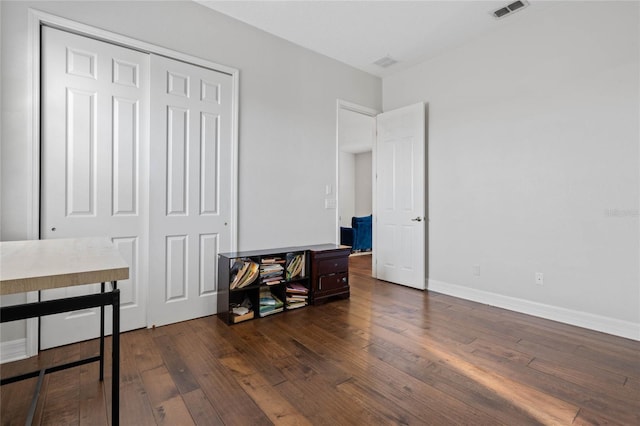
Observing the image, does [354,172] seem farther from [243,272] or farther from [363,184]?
[243,272]

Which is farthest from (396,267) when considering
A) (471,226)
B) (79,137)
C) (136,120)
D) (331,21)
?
(79,137)

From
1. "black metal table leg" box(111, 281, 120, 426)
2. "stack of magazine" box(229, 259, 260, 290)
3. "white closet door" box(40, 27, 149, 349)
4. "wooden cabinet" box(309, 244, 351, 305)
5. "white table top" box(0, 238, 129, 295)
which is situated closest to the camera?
"white table top" box(0, 238, 129, 295)

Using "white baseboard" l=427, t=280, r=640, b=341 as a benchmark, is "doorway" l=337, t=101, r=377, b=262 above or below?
above

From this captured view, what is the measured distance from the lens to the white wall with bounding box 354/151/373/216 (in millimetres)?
8453

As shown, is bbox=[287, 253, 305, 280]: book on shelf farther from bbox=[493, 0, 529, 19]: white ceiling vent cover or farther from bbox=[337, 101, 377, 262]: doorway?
bbox=[337, 101, 377, 262]: doorway

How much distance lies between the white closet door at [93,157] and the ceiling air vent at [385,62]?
2.70 metres

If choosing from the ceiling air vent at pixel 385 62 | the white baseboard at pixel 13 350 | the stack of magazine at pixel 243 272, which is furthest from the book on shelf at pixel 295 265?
the ceiling air vent at pixel 385 62

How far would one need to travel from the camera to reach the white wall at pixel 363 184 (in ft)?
27.7

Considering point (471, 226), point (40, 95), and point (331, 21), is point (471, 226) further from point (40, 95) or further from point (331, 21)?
point (40, 95)

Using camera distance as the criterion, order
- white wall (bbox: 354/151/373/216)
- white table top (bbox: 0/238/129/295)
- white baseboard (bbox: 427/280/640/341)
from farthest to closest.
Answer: white wall (bbox: 354/151/373/216)
white baseboard (bbox: 427/280/640/341)
white table top (bbox: 0/238/129/295)

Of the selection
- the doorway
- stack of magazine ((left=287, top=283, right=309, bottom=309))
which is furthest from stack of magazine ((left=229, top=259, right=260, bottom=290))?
the doorway

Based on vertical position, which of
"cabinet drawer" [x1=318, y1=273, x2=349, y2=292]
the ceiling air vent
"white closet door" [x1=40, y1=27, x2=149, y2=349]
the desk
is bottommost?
"cabinet drawer" [x1=318, y1=273, x2=349, y2=292]

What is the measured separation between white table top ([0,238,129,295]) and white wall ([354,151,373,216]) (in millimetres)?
7349

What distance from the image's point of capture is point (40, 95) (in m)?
2.25
